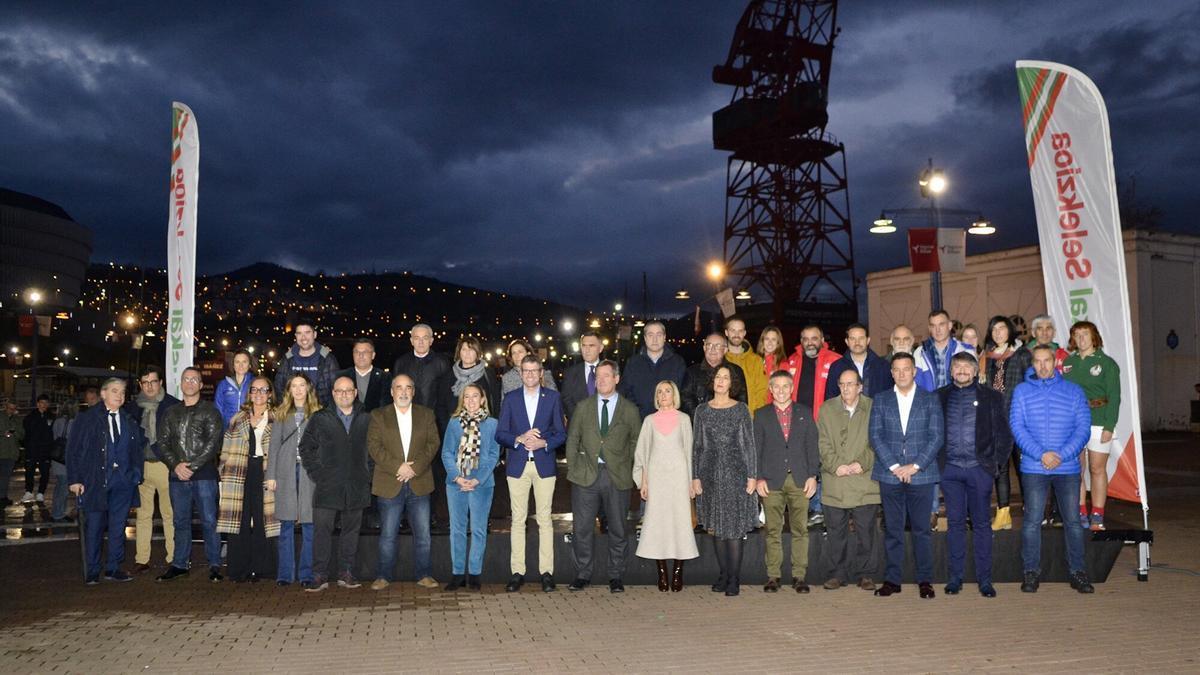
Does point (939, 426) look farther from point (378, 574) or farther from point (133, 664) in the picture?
point (133, 664)

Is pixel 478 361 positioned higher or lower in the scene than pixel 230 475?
higher

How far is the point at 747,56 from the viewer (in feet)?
172

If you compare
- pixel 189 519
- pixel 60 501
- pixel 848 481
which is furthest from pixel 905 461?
pixel 60 501

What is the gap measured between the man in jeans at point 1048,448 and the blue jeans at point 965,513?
427mm

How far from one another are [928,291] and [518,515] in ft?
102

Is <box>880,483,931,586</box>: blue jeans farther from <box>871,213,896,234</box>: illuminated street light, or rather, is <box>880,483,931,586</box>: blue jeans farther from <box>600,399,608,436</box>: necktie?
<box>871,213,896,234</box>: illuminated street light

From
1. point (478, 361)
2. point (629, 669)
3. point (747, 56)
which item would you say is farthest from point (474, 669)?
point (747, 56)

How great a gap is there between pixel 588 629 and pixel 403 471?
7.93 ft

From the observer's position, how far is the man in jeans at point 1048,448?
8070 millimetres

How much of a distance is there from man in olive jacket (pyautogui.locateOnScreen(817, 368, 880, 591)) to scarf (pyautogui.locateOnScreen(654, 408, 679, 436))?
4.27ft

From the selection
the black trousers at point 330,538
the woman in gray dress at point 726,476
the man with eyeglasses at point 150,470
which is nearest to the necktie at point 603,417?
the woman in gray dress at point 726,476

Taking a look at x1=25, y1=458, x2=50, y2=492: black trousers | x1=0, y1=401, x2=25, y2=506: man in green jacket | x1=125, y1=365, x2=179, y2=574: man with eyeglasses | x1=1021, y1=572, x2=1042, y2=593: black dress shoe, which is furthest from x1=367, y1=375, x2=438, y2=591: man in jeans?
x1=25, y1=458, x2=50, y2=492: black trousers

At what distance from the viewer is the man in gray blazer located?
8.26 metres

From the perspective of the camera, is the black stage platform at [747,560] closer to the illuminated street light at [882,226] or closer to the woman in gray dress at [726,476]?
the woman in gray dress at [726,476]
